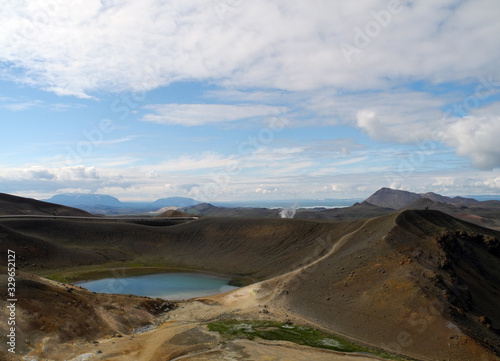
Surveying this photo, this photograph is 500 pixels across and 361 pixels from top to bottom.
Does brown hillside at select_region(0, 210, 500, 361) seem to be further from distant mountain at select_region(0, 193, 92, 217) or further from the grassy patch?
distant mountain at select_region(0, 193, 92, 217)

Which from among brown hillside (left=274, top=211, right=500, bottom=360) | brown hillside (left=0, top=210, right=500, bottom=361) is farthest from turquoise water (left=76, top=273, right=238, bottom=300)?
brown hillside (left=274, top=211, right=500, bottom=360)

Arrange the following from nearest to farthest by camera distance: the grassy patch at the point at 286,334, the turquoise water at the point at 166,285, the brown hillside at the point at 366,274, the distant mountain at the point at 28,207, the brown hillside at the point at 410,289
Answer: the grassy patch at the point at 286,334 → the brown hillside at the point at 410,289 → the brown hillside at the point at 366,274 → the turquoise water at the point at 166,285 → the distant mountain at the point at 28,207

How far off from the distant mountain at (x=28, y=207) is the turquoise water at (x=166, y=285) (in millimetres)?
60872

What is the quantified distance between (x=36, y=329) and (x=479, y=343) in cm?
2583

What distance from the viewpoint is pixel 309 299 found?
29609 millimetres

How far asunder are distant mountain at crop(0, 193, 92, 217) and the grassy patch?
85871 mm

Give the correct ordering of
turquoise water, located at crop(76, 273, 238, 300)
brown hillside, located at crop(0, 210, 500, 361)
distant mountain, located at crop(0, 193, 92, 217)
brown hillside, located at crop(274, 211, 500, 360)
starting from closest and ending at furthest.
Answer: brown hillside, located at crop(274, 211, 500, 360) → brown hillside, located at crop(0, 210, 500, 361) → turquoise water, located at crop(76, 273, 238, 300) → distant mountain, located at crop(0, 193, 92, 217)

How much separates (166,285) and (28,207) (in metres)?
77.6

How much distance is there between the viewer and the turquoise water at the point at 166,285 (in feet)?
127

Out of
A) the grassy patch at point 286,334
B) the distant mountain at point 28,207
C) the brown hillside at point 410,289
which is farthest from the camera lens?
the distant mountain at point 28,207

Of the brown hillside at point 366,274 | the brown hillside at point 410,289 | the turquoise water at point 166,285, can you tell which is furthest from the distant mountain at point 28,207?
the brown hillside at point 410,289

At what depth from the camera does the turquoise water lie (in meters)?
38.6

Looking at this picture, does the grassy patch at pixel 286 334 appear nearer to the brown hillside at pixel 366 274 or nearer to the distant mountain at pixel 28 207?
the brown hillside at pixel 366 274

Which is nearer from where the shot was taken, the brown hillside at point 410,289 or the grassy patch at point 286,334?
the grassy patch at point 286,334
